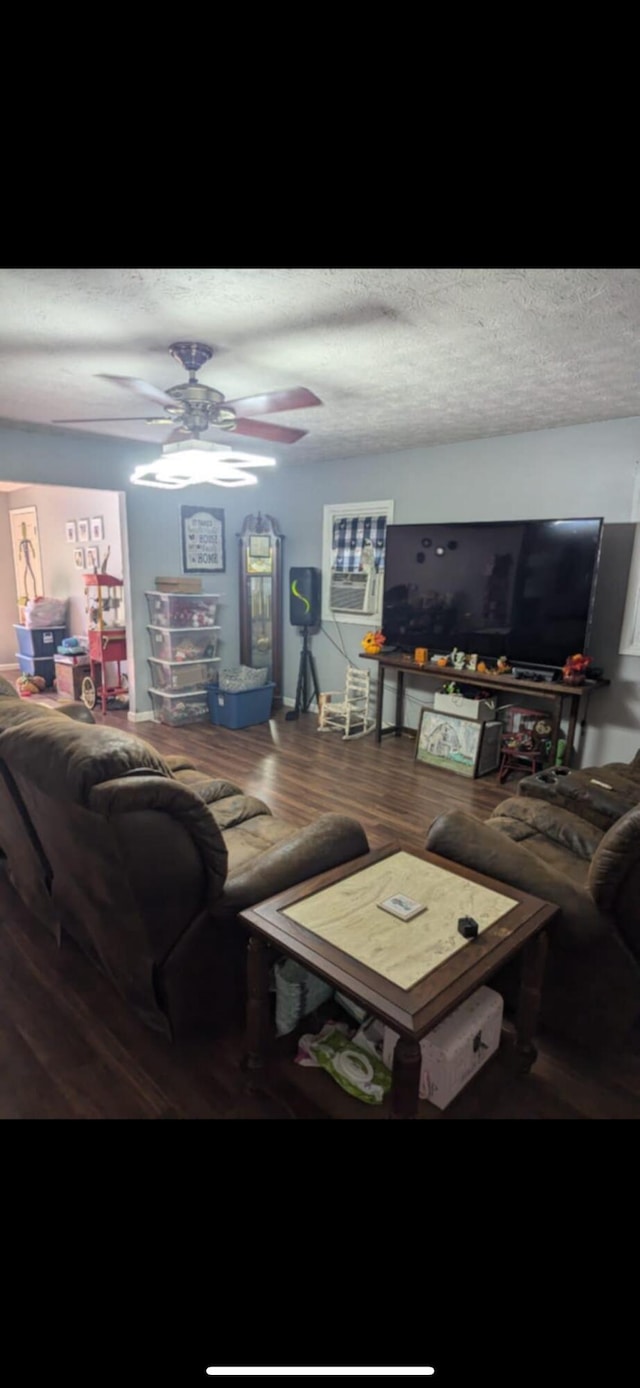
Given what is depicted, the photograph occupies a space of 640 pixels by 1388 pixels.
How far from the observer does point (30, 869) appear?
2.06 metres

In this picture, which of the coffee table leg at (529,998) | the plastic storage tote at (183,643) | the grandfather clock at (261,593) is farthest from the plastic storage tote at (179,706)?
the coffee table leg at (529,998)

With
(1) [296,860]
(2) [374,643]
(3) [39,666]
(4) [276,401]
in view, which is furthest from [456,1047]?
(3) [39,666]

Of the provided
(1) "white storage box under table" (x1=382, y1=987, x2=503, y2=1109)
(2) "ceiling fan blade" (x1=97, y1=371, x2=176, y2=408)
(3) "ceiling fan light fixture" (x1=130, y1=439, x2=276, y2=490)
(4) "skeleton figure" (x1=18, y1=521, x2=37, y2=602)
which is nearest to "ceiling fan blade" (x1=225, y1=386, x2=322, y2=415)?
(3) "ceiling fan light fixture" (x1=130, y1=439, x2=276, y2=490)

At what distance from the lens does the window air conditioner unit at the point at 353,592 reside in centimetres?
495

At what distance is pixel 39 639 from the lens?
21.3 ft

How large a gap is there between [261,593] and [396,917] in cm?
442

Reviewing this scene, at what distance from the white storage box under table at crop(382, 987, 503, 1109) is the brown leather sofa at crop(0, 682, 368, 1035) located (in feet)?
1.67

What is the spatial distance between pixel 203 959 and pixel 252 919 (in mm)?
252

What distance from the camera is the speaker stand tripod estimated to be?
545cm

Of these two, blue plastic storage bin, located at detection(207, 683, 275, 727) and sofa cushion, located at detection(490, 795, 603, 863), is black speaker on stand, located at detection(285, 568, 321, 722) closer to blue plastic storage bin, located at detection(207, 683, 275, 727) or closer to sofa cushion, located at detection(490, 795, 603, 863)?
blue plastic storage bin, located at detection(207, 683, 275, 727)
